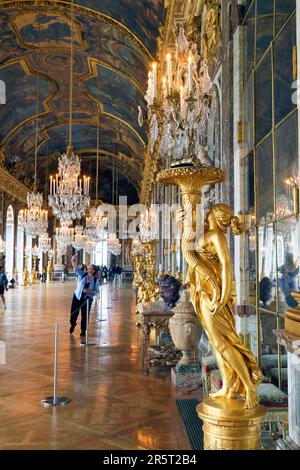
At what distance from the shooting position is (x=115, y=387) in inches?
211

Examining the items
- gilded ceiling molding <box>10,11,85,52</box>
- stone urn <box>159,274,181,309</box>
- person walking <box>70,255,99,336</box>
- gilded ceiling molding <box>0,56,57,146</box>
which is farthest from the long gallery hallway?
gilded ceiling molding <box>0,56,57,146</box>

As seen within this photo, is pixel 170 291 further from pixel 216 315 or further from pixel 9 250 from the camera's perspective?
pixel 9 250

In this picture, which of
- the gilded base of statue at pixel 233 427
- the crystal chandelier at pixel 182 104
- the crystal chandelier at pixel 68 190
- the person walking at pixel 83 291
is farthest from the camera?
the crystal chandelier at pixel 68 190

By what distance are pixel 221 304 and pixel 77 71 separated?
17.6 m

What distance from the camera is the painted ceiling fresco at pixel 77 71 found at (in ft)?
42.8

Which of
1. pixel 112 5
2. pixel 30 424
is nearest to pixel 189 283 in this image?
pixel 30 424

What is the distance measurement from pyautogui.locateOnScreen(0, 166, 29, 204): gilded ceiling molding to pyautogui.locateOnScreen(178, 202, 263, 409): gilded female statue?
22.1 meters

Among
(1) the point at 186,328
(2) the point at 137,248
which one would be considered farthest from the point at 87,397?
(2) the point at 137,248

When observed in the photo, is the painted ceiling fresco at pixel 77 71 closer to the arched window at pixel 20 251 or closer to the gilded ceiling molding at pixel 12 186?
the gilded ceiling molding at pixel 12 186

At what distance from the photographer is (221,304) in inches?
106

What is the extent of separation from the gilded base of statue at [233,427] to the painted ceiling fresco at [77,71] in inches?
415

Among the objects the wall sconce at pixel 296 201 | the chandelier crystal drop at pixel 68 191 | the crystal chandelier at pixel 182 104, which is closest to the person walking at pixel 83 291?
the chandelier crystal drop at pixel 68 191

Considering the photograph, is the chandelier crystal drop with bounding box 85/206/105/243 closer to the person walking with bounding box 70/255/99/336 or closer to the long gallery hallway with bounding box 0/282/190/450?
the person walking with bounding box 70/255/99/336

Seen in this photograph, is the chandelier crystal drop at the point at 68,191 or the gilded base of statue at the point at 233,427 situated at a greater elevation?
the chandelier crystal drop at the point at 68,191
